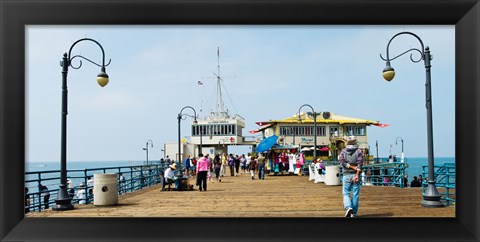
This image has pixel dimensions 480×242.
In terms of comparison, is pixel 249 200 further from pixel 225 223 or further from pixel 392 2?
pixel 392 2

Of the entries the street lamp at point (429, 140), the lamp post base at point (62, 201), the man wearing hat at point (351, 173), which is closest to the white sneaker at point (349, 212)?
the man wearing hat at point (351, 173)

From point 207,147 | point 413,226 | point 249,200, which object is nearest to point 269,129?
point 207,147

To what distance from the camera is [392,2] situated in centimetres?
566

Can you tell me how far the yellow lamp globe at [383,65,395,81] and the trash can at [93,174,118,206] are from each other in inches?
294

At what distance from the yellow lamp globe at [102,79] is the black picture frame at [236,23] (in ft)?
25.3

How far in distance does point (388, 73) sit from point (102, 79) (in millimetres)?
7522

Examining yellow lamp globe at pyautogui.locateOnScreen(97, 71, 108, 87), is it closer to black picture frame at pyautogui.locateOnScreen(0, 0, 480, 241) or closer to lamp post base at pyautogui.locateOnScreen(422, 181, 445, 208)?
black picture frame at pyautogui.locateOnScreen(0, 0, 480, 241)

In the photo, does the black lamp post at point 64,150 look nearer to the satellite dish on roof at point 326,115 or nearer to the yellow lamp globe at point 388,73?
the yellow lamp globe at point 388,73

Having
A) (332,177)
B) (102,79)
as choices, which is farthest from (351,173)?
(332,177)

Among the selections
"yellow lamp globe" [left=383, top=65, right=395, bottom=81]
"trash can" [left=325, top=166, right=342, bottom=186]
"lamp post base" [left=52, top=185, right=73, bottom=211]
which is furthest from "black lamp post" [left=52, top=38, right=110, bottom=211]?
"trash can" [left=325, top=166, right=342, bottom=186]

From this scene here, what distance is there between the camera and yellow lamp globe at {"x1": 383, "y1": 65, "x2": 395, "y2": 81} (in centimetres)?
1332

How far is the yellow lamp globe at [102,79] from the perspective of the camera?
13.7m

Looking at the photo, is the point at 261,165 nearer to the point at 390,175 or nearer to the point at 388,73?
the point at 390,175
